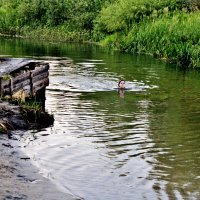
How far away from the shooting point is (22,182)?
8.85 m

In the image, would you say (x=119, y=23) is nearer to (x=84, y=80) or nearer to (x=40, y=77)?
(x=84, y=80)

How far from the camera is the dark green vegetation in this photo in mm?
36906

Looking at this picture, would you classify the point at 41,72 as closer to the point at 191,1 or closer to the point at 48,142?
the point at 48,142

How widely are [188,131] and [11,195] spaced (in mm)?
7183

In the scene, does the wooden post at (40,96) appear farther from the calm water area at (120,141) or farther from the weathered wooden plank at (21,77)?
the weathered wooden plank at (21,77)

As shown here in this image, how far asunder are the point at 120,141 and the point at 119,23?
4010 cm

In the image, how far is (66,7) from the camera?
66.8 m

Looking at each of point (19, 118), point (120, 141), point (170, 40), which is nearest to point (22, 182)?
point (120, 141)

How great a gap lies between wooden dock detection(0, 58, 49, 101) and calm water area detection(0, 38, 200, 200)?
82 centimetres

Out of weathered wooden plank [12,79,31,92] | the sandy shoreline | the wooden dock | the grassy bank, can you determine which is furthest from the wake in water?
the sandy shoreline

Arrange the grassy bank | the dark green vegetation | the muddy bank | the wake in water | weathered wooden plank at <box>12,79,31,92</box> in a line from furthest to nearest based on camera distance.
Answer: the dark green vegetation < the grassy bank < the wake in water < weathered wooden plank at <box>12,79,31,92</box> < the muddy bank

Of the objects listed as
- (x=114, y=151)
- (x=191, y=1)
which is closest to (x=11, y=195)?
(x=114, y=151)

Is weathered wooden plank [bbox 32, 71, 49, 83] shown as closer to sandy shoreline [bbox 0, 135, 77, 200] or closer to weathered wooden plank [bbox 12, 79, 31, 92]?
weathered wooden plank [bbox 12, 79, 31, 92]

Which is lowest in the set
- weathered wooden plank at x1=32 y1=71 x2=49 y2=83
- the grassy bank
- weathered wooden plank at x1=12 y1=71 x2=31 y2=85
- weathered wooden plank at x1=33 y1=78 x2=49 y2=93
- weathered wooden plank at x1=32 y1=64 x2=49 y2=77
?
weathered wooden plank at x1=33 y1=78 x2=49 y2=93
